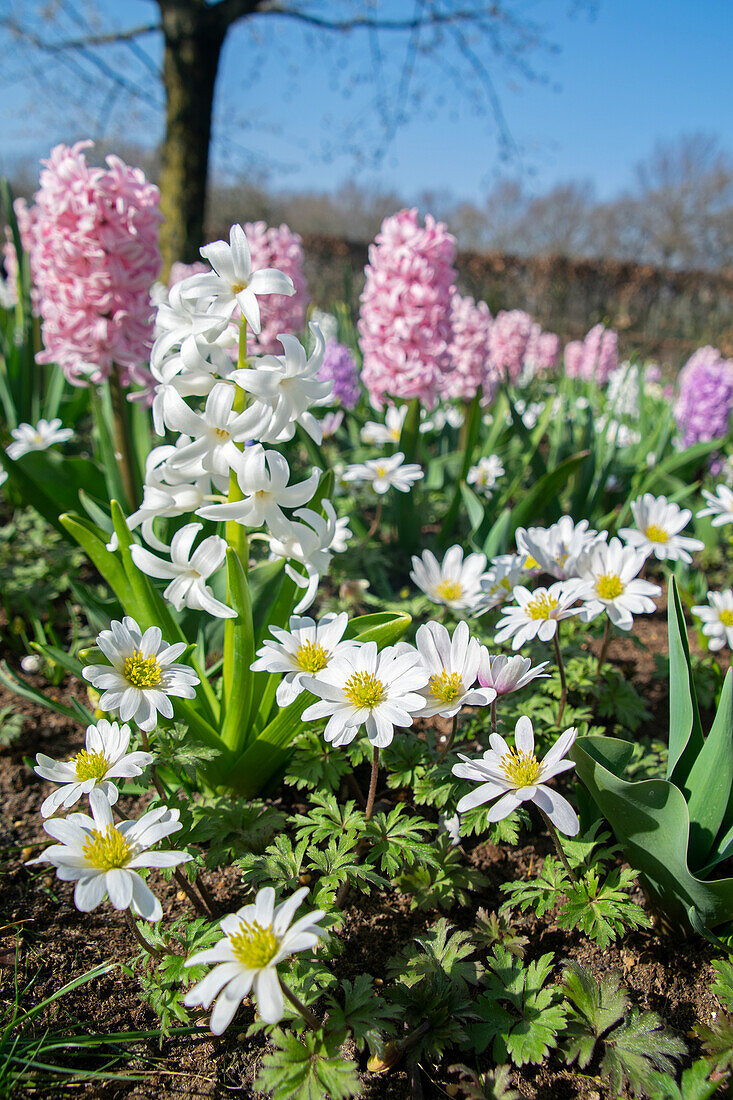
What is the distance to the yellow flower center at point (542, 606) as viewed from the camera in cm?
151

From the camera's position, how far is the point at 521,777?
116 cm

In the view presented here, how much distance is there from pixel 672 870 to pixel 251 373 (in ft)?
4.03

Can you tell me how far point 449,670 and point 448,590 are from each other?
0.55m

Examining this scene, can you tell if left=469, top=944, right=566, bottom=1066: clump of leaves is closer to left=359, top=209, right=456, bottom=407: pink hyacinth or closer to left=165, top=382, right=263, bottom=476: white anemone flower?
left=165, top=382, right=263, bottom=476: white anemone flower

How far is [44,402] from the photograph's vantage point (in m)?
3.70

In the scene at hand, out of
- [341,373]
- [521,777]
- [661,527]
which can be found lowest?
[521,777]

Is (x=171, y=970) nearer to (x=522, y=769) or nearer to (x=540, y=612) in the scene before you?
(x=522, y=769)

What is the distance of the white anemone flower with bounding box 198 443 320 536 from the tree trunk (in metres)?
7.52

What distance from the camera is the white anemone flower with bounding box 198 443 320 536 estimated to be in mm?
1234

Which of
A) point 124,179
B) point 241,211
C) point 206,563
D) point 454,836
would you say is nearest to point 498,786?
point 454,836

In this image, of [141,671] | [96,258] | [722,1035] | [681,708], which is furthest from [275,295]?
[722,1035]

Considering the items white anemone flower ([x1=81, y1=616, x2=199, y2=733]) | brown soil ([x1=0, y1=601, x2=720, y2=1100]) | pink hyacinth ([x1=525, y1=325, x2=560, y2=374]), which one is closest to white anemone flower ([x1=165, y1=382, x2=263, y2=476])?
white anemone flower ([x1=81, y1=616, x2=199, y2=733])

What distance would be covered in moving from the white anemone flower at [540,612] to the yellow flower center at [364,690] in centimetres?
34

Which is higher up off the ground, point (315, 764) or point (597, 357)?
point (597, 357)
